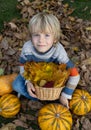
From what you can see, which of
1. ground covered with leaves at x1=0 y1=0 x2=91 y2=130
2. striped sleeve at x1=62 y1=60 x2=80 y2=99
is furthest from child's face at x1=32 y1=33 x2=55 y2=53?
ground covered with leaves at x1=0 y1=0 x2=91 y2=130

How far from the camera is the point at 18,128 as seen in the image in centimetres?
384

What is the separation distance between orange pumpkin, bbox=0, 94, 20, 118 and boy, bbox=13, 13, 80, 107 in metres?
0.12

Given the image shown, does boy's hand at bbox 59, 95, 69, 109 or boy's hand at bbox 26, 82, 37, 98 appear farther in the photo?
boy's hand at bbox 59, 95, 69, 109

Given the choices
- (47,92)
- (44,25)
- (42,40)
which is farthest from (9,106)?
(44,25)

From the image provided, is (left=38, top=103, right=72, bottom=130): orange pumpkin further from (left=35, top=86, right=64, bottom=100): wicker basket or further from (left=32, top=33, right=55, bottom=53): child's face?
(left=32, top=33, right=55, bottom=53): child's face

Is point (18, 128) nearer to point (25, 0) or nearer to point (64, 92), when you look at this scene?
point (64, 92)

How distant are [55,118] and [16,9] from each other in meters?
2.48

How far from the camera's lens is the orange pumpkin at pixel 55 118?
3.58 metres

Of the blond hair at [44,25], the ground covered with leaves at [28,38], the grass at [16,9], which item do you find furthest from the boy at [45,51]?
the grass at [16,9]

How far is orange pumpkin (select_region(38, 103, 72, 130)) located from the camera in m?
3.58

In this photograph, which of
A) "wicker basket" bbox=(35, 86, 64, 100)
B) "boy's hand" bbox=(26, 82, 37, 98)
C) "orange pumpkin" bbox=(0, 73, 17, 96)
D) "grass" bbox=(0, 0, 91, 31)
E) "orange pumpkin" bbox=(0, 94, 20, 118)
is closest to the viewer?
"wicker basket" bbox=(35, 86, 64, 100)

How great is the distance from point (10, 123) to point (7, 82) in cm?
53

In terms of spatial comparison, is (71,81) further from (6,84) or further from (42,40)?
(6,84)

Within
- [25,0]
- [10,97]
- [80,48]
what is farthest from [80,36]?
[10,97]
